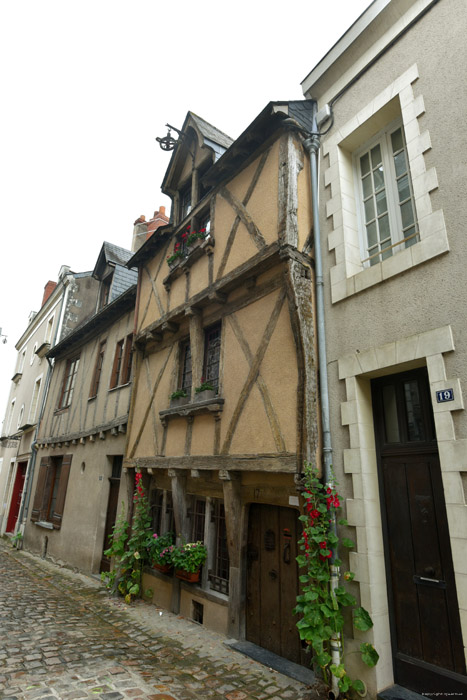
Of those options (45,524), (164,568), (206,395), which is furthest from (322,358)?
(45,524)

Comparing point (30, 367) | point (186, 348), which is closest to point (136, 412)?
point (186, 348)

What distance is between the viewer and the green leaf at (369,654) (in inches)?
120

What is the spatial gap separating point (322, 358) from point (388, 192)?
5.82 feet

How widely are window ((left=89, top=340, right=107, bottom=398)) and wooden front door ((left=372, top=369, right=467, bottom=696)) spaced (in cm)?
740

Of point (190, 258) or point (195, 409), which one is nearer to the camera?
point (195, 409)

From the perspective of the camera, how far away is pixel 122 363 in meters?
8.50

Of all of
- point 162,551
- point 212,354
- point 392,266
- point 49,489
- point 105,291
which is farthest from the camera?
point 105,291

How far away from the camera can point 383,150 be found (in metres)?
4.25

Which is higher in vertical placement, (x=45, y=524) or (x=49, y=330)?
(x=49, y=330)

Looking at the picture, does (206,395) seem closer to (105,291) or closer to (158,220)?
(105,291)

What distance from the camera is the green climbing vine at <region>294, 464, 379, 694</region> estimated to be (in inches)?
124

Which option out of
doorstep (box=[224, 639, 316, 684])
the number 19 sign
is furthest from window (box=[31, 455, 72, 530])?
the number 19 sign

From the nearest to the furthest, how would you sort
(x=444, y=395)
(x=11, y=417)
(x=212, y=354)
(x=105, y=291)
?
(x=444, y=395) < (x=212, y=354) < (x=105, y=291) < (x=11, y=417)

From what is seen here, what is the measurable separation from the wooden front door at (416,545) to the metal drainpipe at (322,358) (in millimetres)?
432
